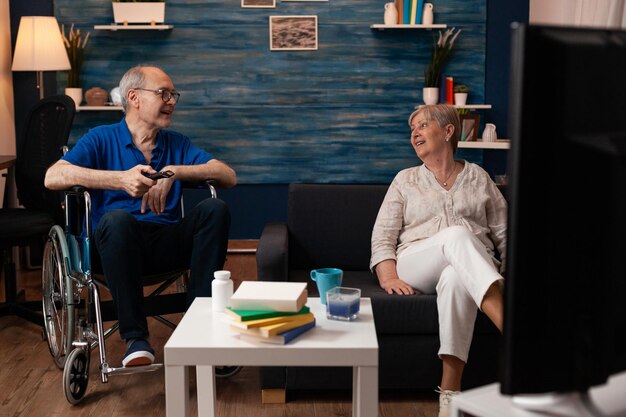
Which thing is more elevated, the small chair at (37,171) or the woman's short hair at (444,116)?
the woman's short hair at (444,116)

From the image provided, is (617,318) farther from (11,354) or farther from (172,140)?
(11,354)

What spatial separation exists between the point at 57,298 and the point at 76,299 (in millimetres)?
204

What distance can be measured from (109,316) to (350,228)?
1.00 metres

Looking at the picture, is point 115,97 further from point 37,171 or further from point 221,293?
point 221,293

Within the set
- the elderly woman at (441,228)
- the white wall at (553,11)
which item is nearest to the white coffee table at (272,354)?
the elderly woman at (441,228)

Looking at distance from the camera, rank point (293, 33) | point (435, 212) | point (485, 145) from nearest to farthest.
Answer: point (435, 212) → point (485, 145) → point (293, 33)

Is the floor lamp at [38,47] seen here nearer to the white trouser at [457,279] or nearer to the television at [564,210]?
the white trouser at [457,279]

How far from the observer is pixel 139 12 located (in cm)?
560

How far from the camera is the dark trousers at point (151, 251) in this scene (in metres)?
3.05

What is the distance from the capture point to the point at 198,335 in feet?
7.21

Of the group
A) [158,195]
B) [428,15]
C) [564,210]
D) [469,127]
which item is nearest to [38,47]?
[158,195]

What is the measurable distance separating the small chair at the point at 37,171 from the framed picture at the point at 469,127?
266 centimetres

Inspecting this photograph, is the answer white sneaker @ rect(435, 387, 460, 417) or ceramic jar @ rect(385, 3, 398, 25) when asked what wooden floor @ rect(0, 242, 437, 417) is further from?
ceramic jar @ rect(385, 3, 398, 25)

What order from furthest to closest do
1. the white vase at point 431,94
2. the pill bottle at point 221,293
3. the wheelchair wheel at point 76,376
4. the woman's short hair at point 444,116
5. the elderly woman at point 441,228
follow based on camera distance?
the white vase at point 431,94 < the woman's short hair at point 444,116 < the wheelchair wheel at point 76,376 < the elderly woman at point 441,228 < the pill bottle at point 221,293
